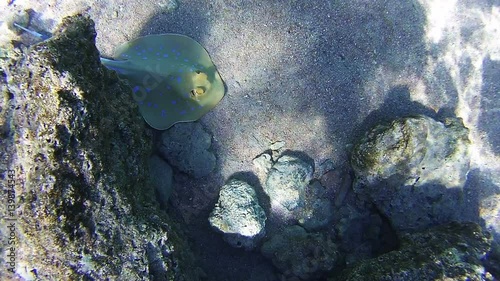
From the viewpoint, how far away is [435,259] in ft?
12.1

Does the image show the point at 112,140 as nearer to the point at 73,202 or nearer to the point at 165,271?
the point at 73,202

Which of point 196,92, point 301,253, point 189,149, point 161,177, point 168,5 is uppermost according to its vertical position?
point 168,5

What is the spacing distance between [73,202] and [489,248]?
4884mm

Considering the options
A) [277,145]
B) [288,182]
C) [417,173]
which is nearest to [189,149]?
[277,145]

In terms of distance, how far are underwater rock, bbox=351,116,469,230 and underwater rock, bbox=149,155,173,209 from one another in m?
2.77

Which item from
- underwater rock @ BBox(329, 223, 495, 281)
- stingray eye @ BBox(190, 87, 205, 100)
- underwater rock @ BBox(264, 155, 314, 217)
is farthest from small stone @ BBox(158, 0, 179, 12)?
underwater rock @ BBox(329, 223, 495, 281)

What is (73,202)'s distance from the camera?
2.73 meters

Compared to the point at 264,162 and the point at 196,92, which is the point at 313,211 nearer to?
the point at 264,162

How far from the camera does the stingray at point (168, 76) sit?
15.5 feet

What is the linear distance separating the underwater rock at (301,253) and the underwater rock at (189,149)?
154cm

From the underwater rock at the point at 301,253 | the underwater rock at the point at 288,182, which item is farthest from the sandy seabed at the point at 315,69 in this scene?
the underwater rock at the point at 301,253

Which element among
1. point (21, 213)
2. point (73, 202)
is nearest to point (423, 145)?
point (73, 202)

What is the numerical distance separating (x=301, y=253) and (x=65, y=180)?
3378mm

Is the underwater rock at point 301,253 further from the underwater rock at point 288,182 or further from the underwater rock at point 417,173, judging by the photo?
the underwater rock at point 417,173
